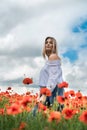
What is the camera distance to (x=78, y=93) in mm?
8000

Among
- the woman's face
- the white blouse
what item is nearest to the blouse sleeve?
the white blouse

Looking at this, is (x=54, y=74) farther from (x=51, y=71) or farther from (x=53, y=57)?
(x=53, y=57)

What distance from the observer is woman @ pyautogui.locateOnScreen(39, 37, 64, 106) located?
26.9ft

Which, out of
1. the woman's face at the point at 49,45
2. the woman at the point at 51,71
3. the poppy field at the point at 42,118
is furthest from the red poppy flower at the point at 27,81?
the woman's face at the point at 49,45

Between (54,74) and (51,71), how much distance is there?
11 cm

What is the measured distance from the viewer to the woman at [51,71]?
26.9 feet

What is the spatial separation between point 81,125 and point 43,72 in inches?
94.2

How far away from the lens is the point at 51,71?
8344 millimetres

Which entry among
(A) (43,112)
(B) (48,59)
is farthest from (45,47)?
(A) (43,112)

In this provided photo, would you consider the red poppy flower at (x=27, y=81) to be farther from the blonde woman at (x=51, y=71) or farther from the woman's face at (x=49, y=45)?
the woman's face at (x=49, y=45)

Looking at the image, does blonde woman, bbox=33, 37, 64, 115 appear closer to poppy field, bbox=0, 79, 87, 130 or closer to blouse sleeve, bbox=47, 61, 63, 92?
blouse sleeve, bbox=47, 61, 63, 92

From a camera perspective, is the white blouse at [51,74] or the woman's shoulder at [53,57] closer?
the white blouse at [51,74]

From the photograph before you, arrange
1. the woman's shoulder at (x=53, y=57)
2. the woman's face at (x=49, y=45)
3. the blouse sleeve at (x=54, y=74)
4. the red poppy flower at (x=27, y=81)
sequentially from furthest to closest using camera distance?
1. the woman's face at (x=49, y=45)
2. the woman's shoulder at (x=53, y=57)
3. the blouse sleeve at (x=54, y=74)
4. the red poppy flower at (x=27, y=81)

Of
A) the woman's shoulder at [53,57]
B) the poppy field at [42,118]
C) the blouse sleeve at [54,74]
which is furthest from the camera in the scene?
the woman's shoulder at [53,57]
